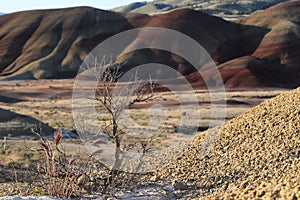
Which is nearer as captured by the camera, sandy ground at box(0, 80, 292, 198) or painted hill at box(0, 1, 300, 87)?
sandy ground at box(0, 80, 292, 198)

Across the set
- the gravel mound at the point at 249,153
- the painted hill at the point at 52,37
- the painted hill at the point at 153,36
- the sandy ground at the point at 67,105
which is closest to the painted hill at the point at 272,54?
the painted hill at the point at 153,36

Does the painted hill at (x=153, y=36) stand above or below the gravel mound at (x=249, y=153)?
below

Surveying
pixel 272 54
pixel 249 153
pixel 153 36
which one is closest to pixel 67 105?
pixel 153 36

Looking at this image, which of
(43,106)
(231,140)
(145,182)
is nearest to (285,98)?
(231,140)

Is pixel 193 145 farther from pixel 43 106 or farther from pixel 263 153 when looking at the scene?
pixel 43 106

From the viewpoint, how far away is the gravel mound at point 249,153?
792 cm

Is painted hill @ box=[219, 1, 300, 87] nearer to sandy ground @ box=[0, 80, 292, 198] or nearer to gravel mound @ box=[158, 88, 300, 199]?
sandy ground @ box=[0, 80, 292, 198]

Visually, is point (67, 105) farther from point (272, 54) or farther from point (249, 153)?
point (272, 54)

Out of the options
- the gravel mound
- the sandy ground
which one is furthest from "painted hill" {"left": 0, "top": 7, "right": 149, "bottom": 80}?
the gravel mound

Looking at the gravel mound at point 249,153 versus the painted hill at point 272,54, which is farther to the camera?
the painted hill at point 272,54

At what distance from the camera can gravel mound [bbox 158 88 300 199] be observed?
792 centimetres

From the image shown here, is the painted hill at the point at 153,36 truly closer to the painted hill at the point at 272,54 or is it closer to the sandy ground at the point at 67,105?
the painted hill at the point at 272,54

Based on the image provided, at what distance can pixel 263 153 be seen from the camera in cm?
860

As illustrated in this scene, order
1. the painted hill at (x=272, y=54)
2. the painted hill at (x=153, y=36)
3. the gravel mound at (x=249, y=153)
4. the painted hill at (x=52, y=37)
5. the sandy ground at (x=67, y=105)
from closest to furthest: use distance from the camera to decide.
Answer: the gravel mound at (x=249, y=153), the sandy ground at (x=67, y=105), the painted hill at (x=272, y=54), the painted hill at (x=153, y=36), the painted hill at (x=52, y=37)
